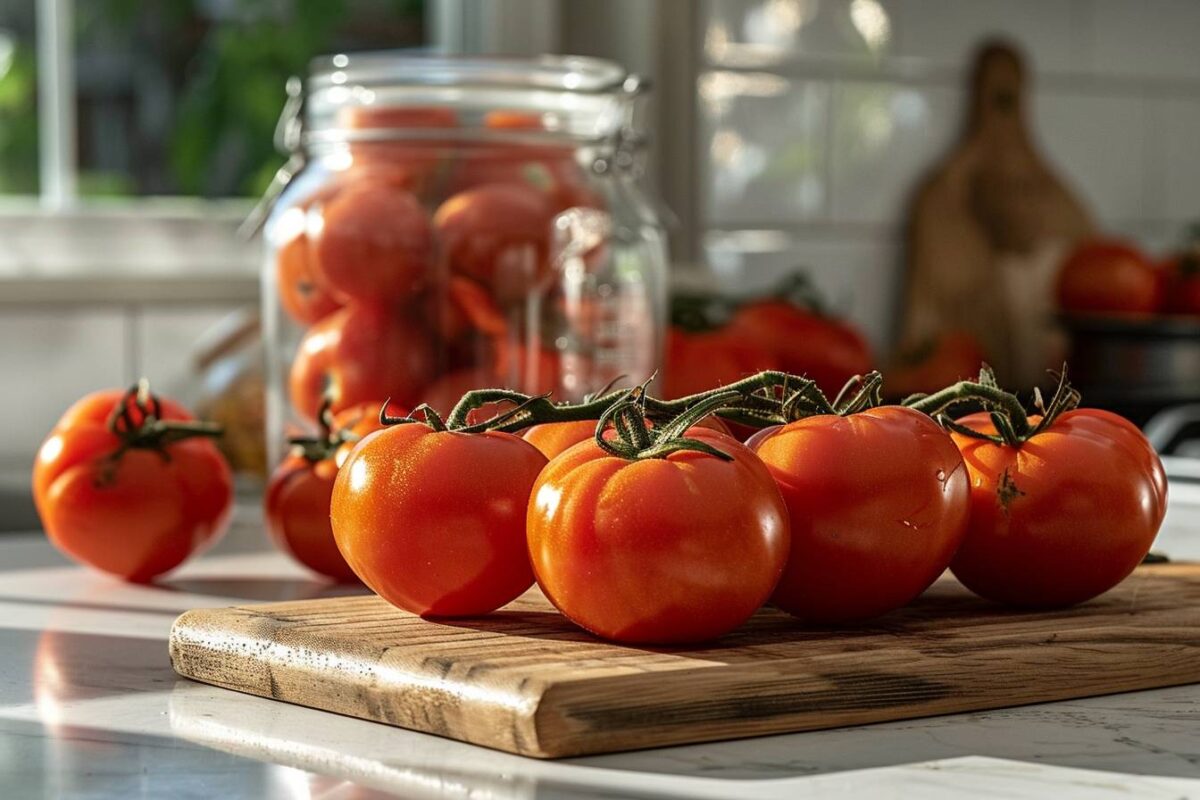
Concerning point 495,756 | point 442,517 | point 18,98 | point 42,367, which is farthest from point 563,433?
point 18,98

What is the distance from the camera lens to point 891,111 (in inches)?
98.3

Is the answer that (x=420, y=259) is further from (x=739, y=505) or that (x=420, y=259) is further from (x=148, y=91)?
(x=148, y=91)

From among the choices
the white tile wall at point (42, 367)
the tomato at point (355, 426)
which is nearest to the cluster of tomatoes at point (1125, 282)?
the white tile wall at point (42, 367)

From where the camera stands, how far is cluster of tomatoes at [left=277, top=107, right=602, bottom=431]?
1.00 meters

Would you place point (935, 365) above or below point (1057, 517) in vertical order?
below

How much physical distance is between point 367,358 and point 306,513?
0.11 metres

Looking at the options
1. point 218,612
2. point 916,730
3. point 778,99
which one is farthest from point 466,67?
point 778,99

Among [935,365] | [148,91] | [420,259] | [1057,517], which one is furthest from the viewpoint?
[935,365]

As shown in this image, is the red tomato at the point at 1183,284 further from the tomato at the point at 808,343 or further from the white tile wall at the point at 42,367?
the white tile wall at the point at 42,367

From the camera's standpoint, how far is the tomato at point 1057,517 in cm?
74

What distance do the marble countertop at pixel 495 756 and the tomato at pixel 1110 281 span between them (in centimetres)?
173

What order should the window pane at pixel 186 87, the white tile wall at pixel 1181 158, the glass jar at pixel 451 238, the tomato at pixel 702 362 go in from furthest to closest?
the white tile wall at pixel 1181 158, the window pane at pixel 186 87, the tomato at pixel 702 362, the glass jar at pixel 451 238

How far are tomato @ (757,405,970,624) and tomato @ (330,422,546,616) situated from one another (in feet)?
0.32

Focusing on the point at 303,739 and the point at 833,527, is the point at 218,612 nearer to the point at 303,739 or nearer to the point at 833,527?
the point at 303,739
